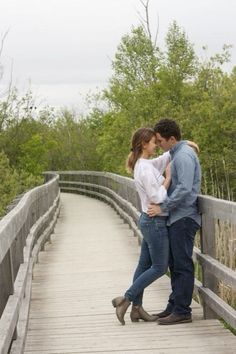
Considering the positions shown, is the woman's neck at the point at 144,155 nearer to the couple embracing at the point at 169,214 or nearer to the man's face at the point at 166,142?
the couple embracing at the point at 169,214

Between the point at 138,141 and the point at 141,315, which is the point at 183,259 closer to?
the point at 141,315

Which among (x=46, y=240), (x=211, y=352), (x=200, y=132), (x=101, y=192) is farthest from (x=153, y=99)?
(x=211, y=352)

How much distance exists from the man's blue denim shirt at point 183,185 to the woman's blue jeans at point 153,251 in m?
0.11

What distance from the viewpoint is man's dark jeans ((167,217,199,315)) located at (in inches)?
255

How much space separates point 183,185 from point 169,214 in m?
0.38

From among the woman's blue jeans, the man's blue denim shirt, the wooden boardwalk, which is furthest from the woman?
the wooden boardwalk

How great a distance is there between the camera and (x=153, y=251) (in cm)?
666

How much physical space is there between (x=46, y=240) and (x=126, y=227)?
3.10m

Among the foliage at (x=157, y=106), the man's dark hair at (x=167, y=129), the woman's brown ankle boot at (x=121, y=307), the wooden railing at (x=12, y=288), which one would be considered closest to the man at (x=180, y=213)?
the man's dark hair at (x=167, y=129)

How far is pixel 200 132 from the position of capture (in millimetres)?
32156

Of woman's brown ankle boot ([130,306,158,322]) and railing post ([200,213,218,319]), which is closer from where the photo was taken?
railing post ([200,213,218,319])

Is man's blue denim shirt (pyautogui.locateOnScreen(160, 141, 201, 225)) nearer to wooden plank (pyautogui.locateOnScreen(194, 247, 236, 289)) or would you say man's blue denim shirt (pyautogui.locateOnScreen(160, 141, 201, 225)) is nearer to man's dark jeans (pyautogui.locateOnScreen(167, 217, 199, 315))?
man's dark jeans (pyautogui.locateOnScreen(167, 217, 199, 315))

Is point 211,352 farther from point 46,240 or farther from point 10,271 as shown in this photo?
point 46,240

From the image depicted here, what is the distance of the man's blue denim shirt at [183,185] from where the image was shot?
20.8 feet
